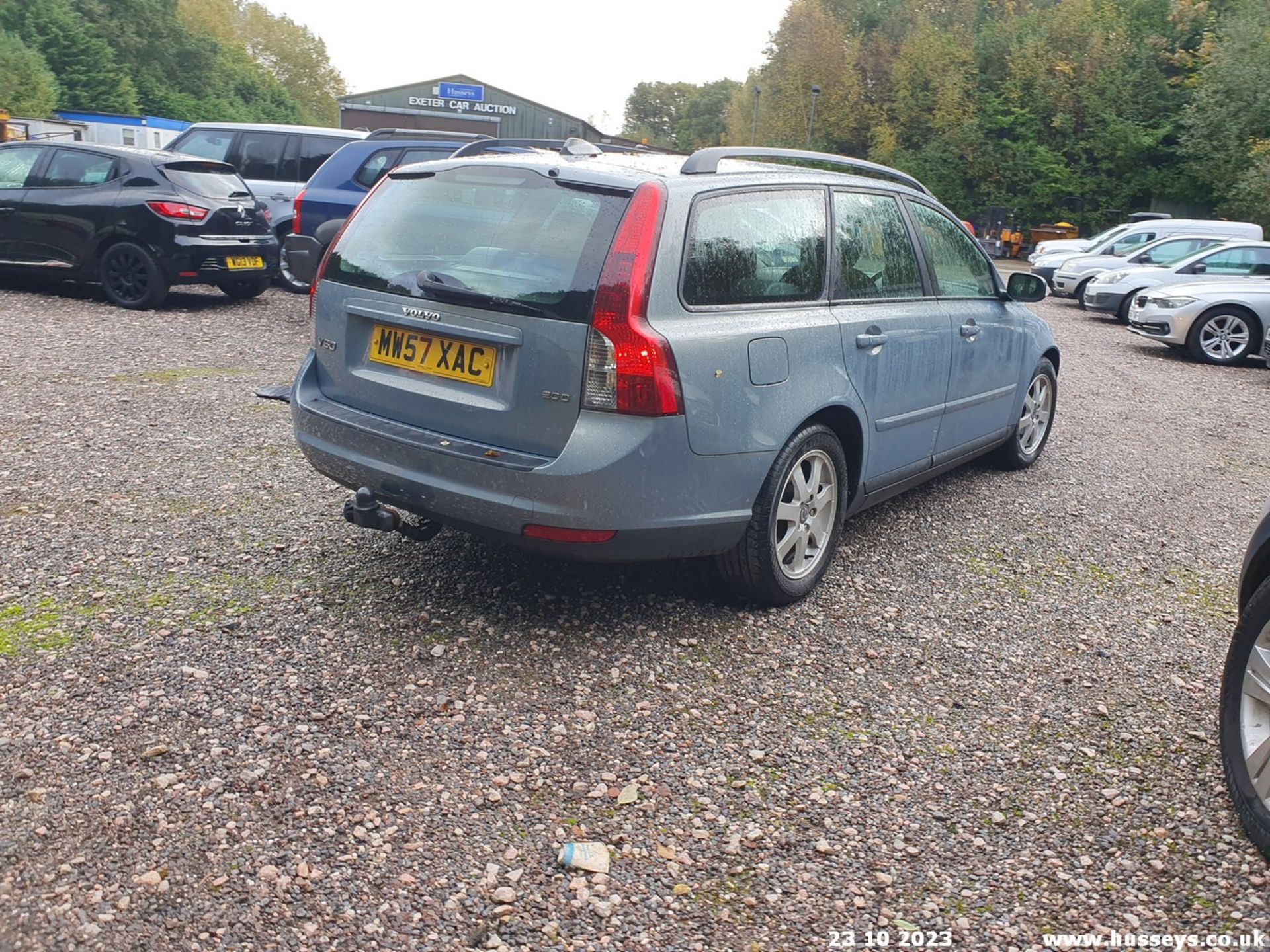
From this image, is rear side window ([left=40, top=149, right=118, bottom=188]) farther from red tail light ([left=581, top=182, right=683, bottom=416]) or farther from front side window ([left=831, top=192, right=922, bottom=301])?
red tail light ([left=581, top=182, right=683, bottom=416])

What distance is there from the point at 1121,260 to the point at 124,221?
17.3 metres

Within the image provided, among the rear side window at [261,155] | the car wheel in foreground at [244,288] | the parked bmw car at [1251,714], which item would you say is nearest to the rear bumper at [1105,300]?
the rear side window at [261,155]

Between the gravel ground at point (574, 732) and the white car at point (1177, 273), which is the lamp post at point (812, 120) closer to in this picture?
the white car at point (1177, 273)

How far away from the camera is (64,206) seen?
1097cm

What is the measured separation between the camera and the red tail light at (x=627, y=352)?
3496mm

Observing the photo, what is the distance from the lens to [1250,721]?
2.88 m

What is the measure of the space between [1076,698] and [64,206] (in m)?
10.9

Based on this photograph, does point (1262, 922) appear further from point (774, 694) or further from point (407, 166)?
point (407, 166)

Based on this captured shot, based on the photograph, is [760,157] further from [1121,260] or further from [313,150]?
[1121,260]

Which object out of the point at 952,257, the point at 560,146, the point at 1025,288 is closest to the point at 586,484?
the point at 952,257

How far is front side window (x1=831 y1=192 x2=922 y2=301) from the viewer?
4.51 meters

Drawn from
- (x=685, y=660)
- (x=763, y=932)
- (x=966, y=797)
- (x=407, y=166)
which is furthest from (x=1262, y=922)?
(x=407, y=166)

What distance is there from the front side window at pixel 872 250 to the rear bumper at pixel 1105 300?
14.2 metres

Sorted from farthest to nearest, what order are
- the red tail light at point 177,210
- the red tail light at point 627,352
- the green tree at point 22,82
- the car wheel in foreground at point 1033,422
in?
the green tree at point 22,82 → the red tail light at point 177,210 → the car wheel in foreground at point 1033,422 → the red tail light at point 627,352
